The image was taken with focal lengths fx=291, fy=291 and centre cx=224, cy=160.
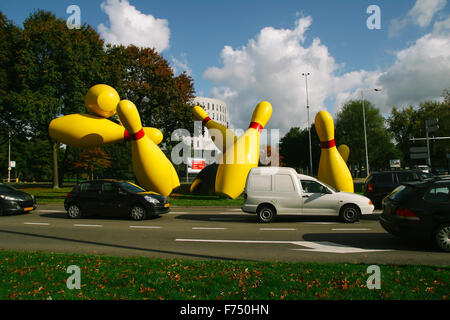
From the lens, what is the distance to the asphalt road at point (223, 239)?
5891mm

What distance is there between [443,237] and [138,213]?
9.11 m

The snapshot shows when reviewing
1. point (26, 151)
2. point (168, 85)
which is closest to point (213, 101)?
point (26, 151)

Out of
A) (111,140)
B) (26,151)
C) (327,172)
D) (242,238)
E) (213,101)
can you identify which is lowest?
(242,238)

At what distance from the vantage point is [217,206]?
573 inches

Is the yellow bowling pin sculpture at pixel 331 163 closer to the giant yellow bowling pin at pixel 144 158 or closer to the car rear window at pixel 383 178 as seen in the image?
the car rear window at pixel 383 178

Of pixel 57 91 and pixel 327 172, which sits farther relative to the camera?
pixel 57 91

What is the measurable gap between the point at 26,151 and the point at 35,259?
64985 millimetres

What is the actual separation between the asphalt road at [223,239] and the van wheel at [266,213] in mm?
282

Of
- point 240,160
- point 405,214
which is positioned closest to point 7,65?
point 240,160

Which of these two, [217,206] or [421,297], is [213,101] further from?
[421,297]

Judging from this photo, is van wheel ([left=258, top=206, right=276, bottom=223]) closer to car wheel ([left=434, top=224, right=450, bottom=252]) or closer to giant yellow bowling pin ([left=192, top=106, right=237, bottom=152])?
car wheel ([left=434, top=224, right=450, bottom=252])

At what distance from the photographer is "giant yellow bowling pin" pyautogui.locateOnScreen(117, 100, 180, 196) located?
46.6 ft

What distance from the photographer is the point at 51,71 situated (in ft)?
65.1

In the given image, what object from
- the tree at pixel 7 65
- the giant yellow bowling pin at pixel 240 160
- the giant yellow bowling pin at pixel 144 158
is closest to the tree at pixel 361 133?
the giant yellow bowling pin at pixel 240 160
